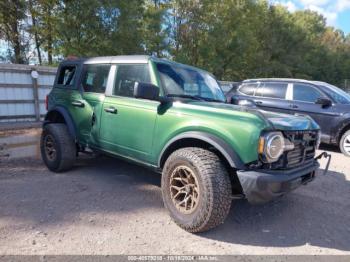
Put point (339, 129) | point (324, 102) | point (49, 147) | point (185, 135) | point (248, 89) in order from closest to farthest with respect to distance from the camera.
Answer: point (185, 135) → point (49, 147) → point (339, 129) → point (324, 102) → point (248, 89)

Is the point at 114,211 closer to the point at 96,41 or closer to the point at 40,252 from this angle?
the point at 40,252

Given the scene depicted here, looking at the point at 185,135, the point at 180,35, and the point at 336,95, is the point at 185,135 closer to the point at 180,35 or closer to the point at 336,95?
the point at 336,95

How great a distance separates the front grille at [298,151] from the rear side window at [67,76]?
3.48 m

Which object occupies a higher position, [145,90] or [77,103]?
[145,90]

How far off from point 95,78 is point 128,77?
2.44ft

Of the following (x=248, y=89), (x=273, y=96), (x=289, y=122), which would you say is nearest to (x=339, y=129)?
(x=273, y=96)

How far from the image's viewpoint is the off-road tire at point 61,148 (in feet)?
15.7

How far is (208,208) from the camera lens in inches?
119

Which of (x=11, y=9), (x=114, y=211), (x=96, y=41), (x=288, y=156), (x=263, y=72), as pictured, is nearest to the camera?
(x=288, y=156)

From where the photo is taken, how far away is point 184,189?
3328mm

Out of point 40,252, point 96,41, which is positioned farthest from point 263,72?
point 40,252

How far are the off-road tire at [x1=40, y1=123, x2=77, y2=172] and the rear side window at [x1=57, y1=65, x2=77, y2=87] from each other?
72 cm

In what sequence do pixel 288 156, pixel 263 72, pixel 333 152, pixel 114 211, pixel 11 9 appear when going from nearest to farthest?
pixel 288 156
pixel 114 211
pixel 333 152
pixel 11 9
pixel 263 72

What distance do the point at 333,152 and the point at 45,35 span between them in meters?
13.0
